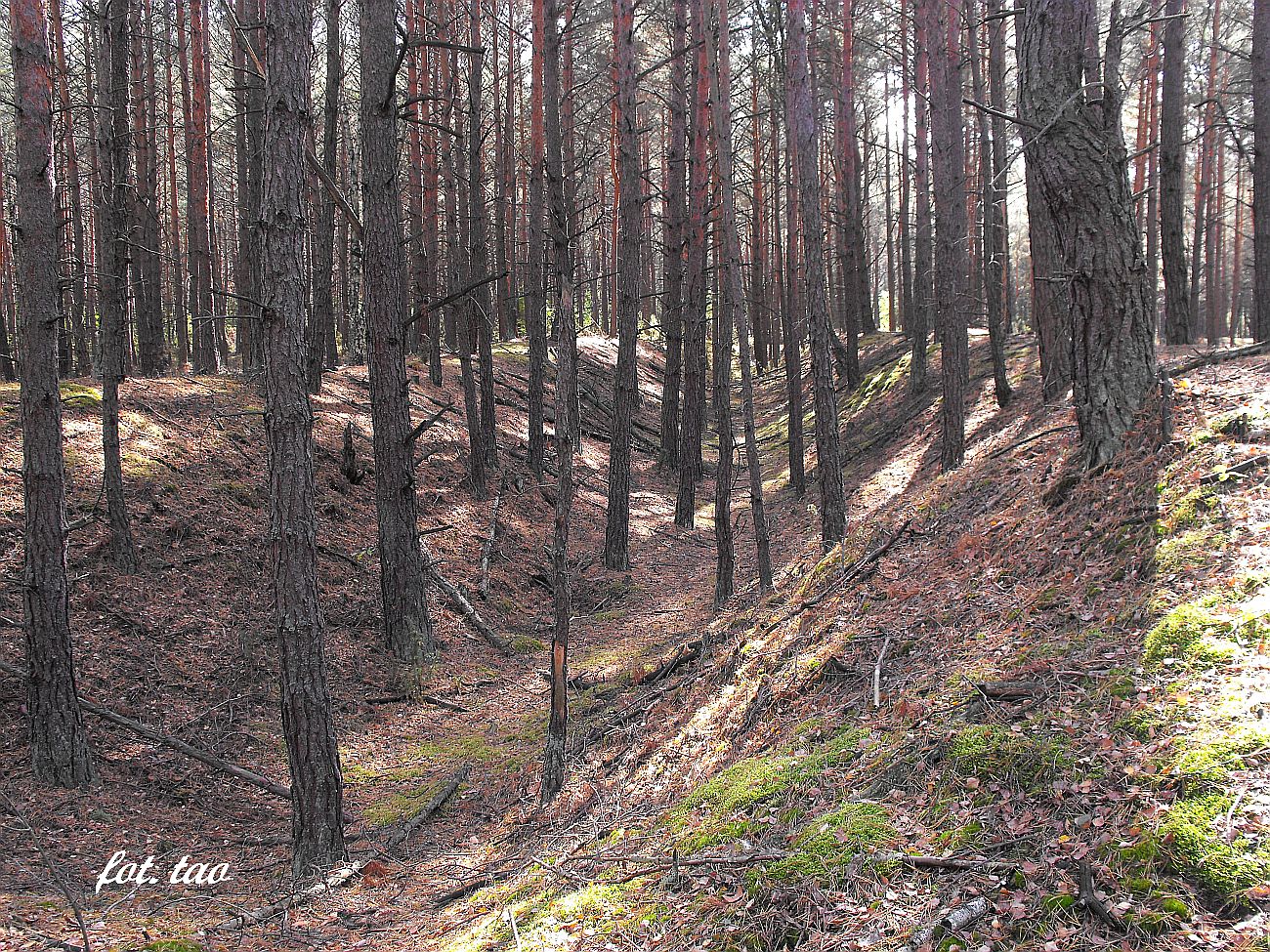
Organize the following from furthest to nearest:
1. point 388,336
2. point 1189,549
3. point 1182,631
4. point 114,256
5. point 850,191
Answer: point 850,191 → point 388,336 → point 114,256 → point 1189,549 → point 1182,631

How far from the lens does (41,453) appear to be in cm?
689

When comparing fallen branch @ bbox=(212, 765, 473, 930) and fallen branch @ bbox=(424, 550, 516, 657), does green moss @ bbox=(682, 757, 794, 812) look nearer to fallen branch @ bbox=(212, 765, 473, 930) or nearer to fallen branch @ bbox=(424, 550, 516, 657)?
fallen branch @ bbox=(212, 765, 473, 930)

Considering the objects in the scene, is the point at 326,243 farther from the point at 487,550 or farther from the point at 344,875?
the point at 344,875

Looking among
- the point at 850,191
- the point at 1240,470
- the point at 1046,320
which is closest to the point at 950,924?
the point at 1240,470

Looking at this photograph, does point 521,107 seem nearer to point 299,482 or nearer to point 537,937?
point 299,482

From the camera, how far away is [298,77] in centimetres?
609

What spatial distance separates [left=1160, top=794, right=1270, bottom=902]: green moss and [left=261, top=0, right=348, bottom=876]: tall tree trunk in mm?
5486

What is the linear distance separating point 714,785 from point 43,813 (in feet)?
17.4

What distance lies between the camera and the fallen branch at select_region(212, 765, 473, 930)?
541cm

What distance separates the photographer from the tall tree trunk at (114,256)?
29.4 ft

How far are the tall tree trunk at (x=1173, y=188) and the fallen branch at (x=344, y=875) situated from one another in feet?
46.0

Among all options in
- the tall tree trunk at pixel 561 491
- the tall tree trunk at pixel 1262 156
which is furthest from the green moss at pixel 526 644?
the tall tree trunk at pixel 1262 156

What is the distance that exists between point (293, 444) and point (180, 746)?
133 inches

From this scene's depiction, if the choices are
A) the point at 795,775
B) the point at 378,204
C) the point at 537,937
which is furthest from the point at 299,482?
the point at 378,204
